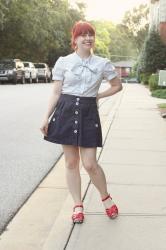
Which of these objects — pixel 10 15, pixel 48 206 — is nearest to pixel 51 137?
pixel 48 206

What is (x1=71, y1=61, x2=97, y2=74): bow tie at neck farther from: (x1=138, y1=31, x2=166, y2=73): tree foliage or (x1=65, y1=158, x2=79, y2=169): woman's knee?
(x1=138, y1=31, x2=166, y2=73): tree foliage

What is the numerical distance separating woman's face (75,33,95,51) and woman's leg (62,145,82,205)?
882 mm

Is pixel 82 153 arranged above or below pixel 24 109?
above

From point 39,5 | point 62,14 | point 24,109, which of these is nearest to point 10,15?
point 39,5

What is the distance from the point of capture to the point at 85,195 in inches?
268

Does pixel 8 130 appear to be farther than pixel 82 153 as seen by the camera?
Yes

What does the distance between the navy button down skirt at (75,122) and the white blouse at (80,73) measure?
0.06 m

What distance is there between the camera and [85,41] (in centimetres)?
550

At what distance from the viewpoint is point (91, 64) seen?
18.2 feet

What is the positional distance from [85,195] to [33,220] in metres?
0.91

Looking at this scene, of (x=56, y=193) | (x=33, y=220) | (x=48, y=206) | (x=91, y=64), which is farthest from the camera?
(x=56, y=193)

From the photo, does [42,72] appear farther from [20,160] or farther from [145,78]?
[20,160]

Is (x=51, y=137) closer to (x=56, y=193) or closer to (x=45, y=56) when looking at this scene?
(x=56, y=193)

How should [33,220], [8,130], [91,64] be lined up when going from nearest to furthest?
[91,64]
[33,220]
[8,130]
